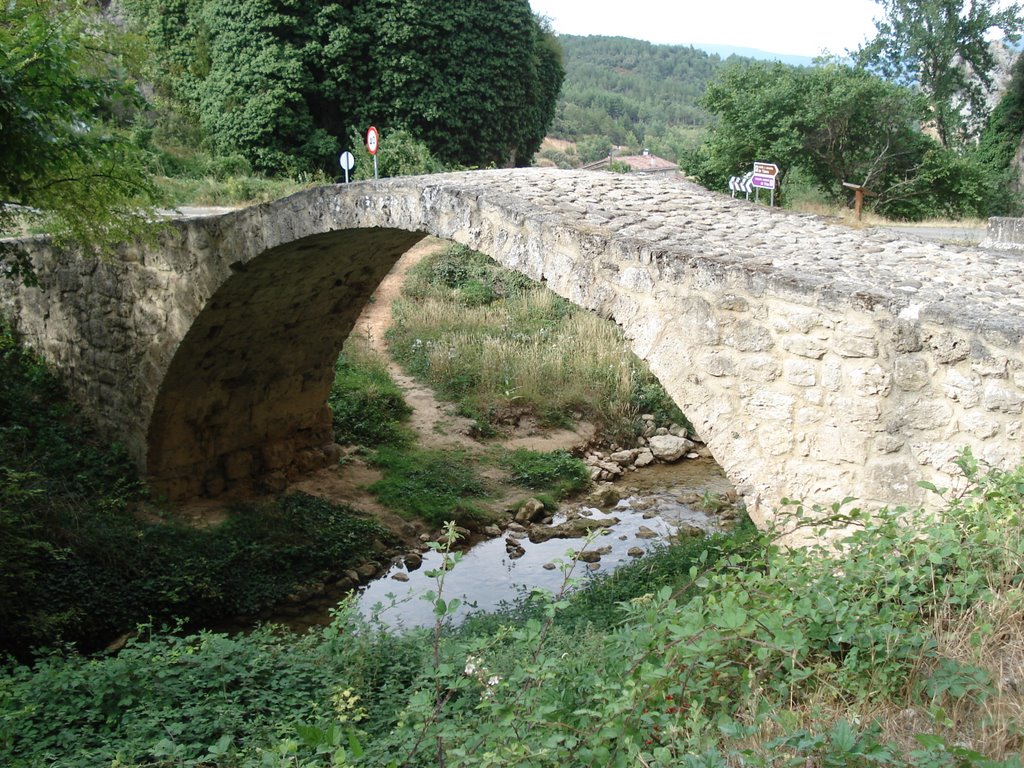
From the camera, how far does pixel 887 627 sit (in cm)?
301

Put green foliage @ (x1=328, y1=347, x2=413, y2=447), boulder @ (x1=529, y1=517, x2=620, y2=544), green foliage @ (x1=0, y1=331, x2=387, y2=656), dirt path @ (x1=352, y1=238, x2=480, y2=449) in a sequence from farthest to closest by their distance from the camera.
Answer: dirt path @ (x1=352, y1=238, x2=480, y2=449) → green foliage @ (x1=328, y1=347, x2=413, y2=447) → boulder @ (x1=529, y1=517, x2=620, y2=544) → green foliage @ (x1=0, y1=331, x2=387, y2=656)

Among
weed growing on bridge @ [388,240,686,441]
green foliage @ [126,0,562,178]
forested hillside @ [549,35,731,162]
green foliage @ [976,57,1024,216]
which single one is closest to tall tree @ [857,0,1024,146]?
green foliage @ [976,57,1024,216]

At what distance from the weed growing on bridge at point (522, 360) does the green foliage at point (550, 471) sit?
0.76m

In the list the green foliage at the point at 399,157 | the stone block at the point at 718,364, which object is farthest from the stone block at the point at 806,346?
the green foliage at the point at 399,157

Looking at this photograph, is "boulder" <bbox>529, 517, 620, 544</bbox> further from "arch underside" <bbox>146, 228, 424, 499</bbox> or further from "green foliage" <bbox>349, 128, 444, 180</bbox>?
"green foliage" <bbox>349, 128, 444, 180</bbox>

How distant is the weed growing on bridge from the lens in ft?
40.4

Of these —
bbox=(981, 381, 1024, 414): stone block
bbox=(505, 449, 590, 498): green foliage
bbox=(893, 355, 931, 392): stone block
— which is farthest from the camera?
bbox=(505, 449, 590, 498): green foliage

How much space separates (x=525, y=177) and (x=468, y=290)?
8.36 meters

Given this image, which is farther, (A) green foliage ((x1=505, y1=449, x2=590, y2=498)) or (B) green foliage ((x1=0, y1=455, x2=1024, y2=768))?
(A) green foliage ((x1=505, y1=449, x2=590, y2=498))

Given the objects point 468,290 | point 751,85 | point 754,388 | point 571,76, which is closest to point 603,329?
point 468,290

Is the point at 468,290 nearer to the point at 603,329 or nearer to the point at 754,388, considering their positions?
the point at 603,329

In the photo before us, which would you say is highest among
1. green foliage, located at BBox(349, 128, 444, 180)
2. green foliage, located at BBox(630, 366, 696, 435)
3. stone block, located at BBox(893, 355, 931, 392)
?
green foliage, located at BBox(349, 128, 444, 180)

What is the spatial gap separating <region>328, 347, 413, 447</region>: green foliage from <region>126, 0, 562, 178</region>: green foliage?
24.7 feet

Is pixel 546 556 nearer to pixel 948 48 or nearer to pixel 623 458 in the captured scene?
pixel 623 458
